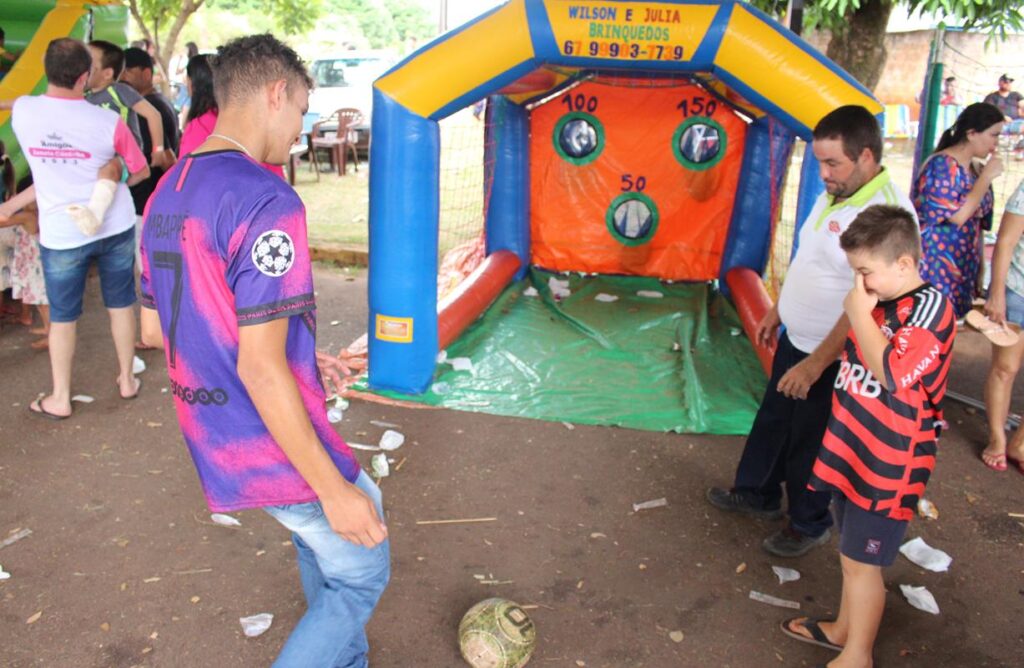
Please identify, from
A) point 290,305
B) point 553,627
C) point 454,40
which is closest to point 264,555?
point 553,627

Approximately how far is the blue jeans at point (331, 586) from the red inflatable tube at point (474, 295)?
3.03 meters

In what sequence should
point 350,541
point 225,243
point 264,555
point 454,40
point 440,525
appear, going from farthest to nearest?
point 454,40
point 440,525
point 264,555
point 350,541
point 225,243

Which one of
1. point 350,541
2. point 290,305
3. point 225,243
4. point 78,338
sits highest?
point 225,243

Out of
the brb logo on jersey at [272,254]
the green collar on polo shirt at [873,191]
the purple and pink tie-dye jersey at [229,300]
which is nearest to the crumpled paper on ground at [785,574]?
the green collar on polo shirt at [873,191]

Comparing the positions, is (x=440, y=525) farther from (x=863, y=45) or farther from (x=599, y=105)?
(x=863, y=45)

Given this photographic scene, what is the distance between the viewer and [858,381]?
246 cm

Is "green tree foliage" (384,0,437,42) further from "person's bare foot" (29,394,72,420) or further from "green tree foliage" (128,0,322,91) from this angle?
"person's bare foot" (29,394,72,420)

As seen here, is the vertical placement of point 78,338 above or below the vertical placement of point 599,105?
below

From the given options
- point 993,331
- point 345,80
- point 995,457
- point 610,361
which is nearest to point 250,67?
point 993,331

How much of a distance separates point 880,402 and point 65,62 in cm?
376

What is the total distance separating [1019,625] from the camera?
2.98 m

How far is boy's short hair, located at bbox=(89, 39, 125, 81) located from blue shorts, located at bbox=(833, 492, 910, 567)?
4558 millimetres

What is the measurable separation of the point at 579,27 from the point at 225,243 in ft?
10.6

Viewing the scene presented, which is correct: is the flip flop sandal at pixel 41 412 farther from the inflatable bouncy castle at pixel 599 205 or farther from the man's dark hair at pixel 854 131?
the man's dark hair at pixel 854 131
